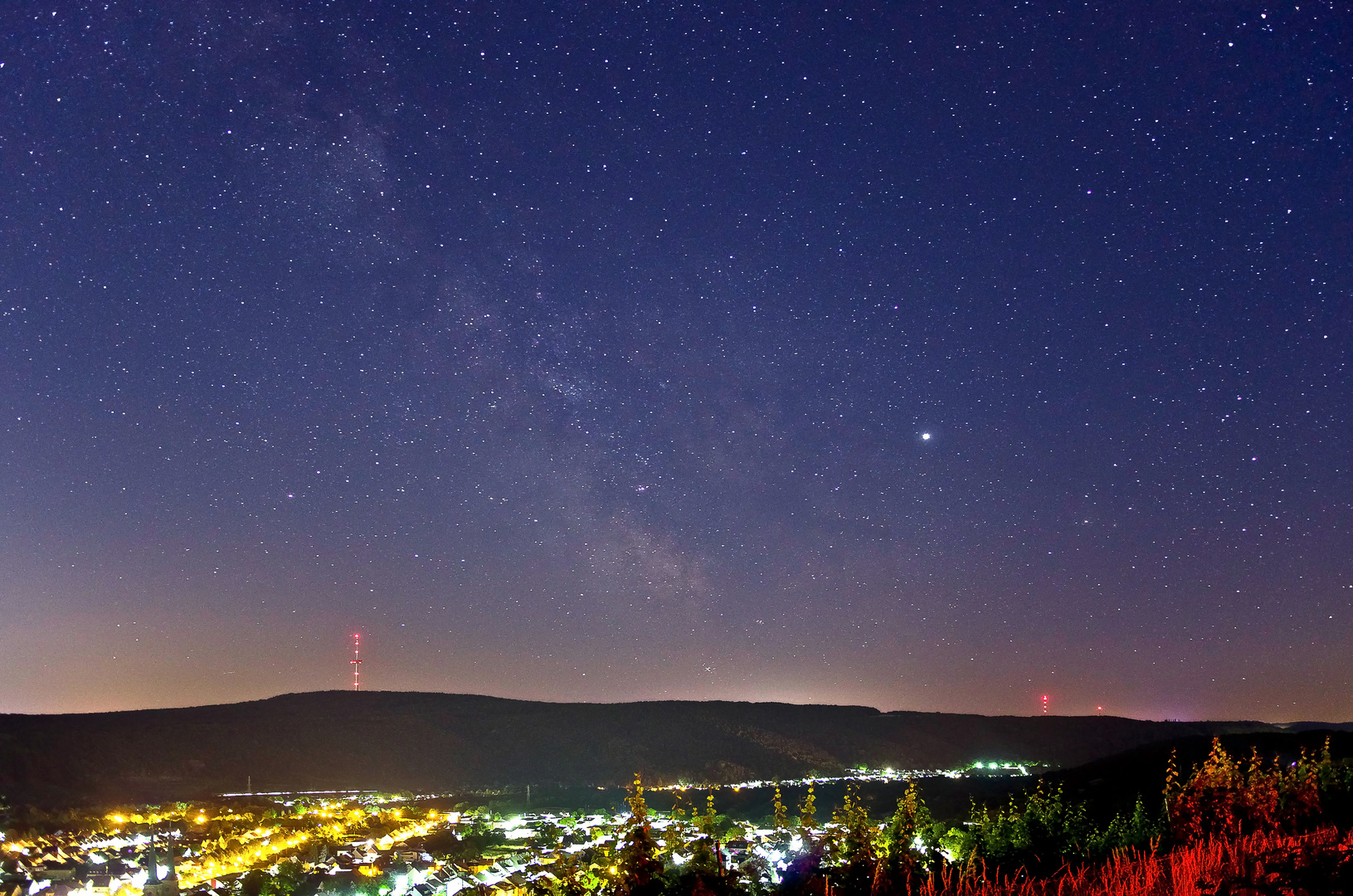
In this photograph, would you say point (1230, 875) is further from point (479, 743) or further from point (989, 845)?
point (479, 743)

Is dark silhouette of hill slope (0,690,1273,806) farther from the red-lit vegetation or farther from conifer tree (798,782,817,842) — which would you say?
conifer tree (798,782,817,842)

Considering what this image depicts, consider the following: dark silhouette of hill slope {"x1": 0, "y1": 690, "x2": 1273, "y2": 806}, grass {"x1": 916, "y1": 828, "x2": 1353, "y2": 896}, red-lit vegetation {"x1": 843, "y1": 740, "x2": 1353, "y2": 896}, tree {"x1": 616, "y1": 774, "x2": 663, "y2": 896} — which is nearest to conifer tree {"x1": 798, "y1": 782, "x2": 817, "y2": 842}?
red-lit vegetation {"x1": 843, "y1": 740, "x2": 1353, "y2": 896}

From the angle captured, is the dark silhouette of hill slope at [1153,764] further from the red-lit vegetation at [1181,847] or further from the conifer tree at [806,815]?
the conifer tree at [806,815]

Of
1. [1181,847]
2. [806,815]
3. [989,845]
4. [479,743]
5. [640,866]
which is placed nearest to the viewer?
[640,866]

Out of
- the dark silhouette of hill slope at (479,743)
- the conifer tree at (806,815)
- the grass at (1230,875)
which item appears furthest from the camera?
the dark silhouette of hill slope at (479,743)

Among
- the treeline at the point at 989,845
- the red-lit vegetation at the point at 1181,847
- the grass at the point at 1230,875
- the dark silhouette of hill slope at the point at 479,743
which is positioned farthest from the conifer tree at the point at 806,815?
the dark silhouette of hill slope at the point at 479,743

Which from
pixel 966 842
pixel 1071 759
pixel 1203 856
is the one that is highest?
pixel 1203 856

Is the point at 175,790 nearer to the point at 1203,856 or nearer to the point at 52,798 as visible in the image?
the point at 52,798

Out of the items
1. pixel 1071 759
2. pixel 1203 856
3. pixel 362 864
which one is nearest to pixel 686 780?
pixel 1071 759

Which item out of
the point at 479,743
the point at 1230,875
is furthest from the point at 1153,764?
the point at 479,743
